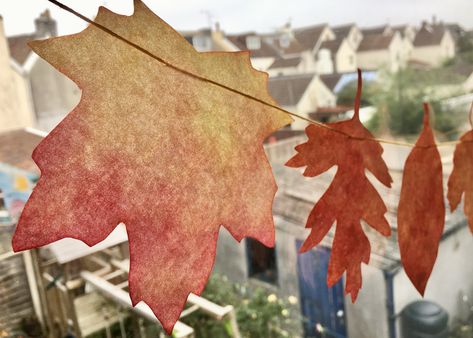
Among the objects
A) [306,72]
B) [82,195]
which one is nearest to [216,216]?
[82,195]

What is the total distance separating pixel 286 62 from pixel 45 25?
127 cm

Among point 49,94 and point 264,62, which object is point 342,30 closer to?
point 264,62

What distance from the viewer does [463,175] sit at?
0.87 m

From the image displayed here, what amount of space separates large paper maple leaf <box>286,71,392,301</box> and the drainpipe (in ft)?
6.22

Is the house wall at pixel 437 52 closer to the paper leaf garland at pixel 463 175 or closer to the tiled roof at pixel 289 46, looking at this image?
the tiled roof at pixel 289 46

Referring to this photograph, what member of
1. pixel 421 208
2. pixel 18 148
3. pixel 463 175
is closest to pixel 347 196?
pixel 421 208

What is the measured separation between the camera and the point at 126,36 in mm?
464

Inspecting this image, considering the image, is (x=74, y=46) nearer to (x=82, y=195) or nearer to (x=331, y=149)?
(x=82, y=195)

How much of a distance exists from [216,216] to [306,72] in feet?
7.62

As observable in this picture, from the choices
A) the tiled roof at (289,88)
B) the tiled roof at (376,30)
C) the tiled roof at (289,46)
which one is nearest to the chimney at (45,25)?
the tiled roof at (289,46)

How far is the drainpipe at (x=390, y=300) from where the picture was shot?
2.49 meters

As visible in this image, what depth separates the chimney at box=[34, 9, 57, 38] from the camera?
1.77 metres

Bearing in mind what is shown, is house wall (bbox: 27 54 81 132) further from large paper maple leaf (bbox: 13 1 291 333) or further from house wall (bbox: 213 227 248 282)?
large paper maple leaf (bbox: 13 1 291 333)

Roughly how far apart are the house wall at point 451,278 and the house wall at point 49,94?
→ 1981 millimetres
